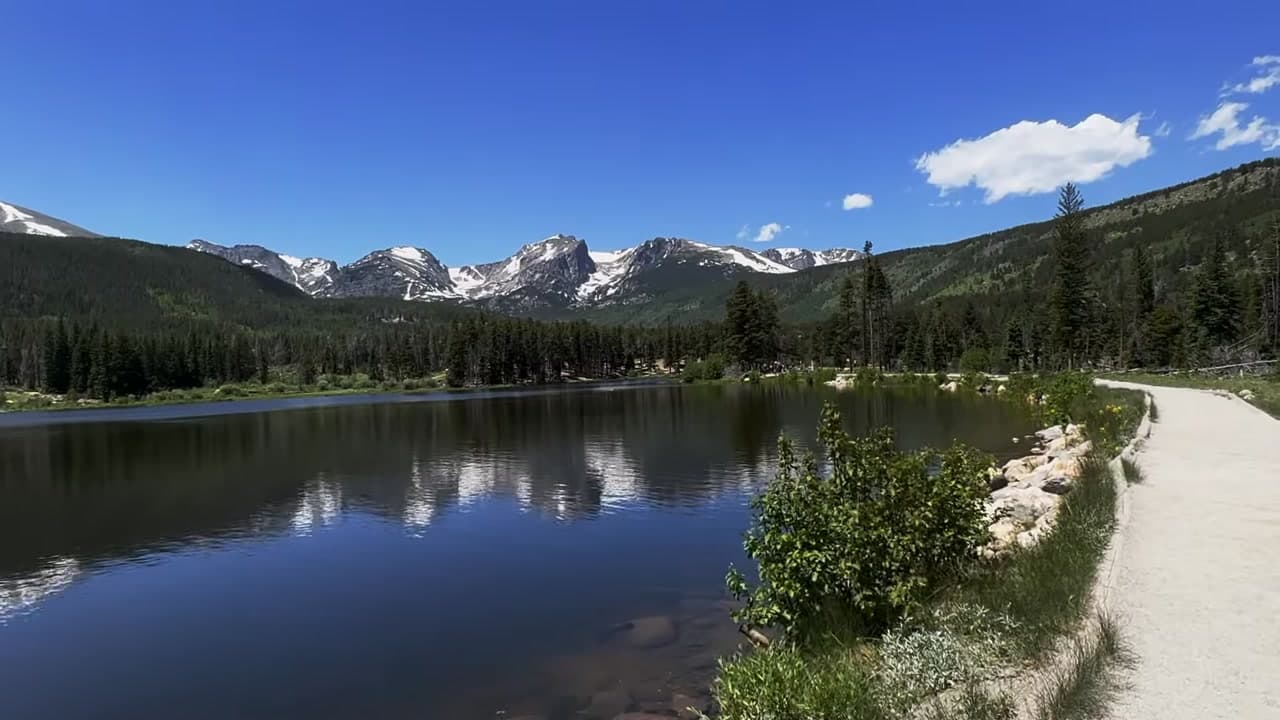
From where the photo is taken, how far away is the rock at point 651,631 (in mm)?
15773

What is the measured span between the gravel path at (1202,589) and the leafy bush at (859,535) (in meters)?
2.65

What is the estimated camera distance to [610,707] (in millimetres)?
12797

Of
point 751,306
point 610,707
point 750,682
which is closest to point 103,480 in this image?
→ point 610,707

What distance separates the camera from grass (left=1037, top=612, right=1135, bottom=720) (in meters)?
6.83

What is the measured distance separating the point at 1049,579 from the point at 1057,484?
1121cm

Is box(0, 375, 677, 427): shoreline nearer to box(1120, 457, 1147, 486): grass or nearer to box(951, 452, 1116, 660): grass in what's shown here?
box(1120, 457, 1147, 486): grass

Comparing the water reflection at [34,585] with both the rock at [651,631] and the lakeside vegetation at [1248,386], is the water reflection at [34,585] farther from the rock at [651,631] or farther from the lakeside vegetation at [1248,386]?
the lakeside vegetation at [1248,386]

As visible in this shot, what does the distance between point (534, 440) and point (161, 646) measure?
132 ft

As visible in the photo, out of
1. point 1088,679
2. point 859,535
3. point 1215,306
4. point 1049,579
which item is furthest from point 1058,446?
point 1215,306

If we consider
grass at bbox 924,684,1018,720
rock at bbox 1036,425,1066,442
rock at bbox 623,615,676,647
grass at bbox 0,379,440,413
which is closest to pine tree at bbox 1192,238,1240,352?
rock at bbox 1036,425,1066,442

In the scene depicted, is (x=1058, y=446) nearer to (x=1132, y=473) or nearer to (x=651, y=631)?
(x=1132, y=473)

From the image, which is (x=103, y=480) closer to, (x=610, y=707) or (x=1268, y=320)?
(x=610, y=707)

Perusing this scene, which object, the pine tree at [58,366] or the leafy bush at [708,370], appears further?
the pine tree at [58,366]

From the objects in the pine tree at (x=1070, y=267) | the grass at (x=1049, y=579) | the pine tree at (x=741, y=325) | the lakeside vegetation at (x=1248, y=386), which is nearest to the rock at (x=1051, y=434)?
the lakeside vegetation at (x=1248, y=386)
